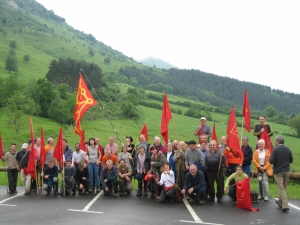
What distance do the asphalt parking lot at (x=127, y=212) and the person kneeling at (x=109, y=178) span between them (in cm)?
42

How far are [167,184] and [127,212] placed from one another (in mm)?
2312

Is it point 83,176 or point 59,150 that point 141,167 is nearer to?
point 83,176

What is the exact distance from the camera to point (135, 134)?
71.9 metres

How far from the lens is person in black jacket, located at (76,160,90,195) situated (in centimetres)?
1548

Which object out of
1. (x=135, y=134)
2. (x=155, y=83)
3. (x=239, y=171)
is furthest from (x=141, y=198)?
(x=155, y=83)

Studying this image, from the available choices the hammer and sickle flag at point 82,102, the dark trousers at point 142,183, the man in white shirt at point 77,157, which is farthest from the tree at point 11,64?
the dark trousers at point 142,183

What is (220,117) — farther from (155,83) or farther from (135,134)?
(155,83)

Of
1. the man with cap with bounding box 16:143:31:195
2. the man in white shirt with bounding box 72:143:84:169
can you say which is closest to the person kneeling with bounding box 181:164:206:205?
the man in white shirt with bounding box 72:143:84:169

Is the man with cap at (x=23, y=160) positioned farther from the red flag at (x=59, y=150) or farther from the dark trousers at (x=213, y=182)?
the dark trousers at (x=213, y=182)

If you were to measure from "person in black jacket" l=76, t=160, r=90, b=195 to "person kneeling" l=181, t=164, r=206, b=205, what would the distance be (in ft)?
13.2

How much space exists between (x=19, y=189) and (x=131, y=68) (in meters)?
175

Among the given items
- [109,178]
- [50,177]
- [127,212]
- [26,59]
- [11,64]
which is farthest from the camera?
[26,59]

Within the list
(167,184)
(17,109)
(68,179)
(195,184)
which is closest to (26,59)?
(17,109)

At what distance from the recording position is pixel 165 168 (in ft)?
45.5
